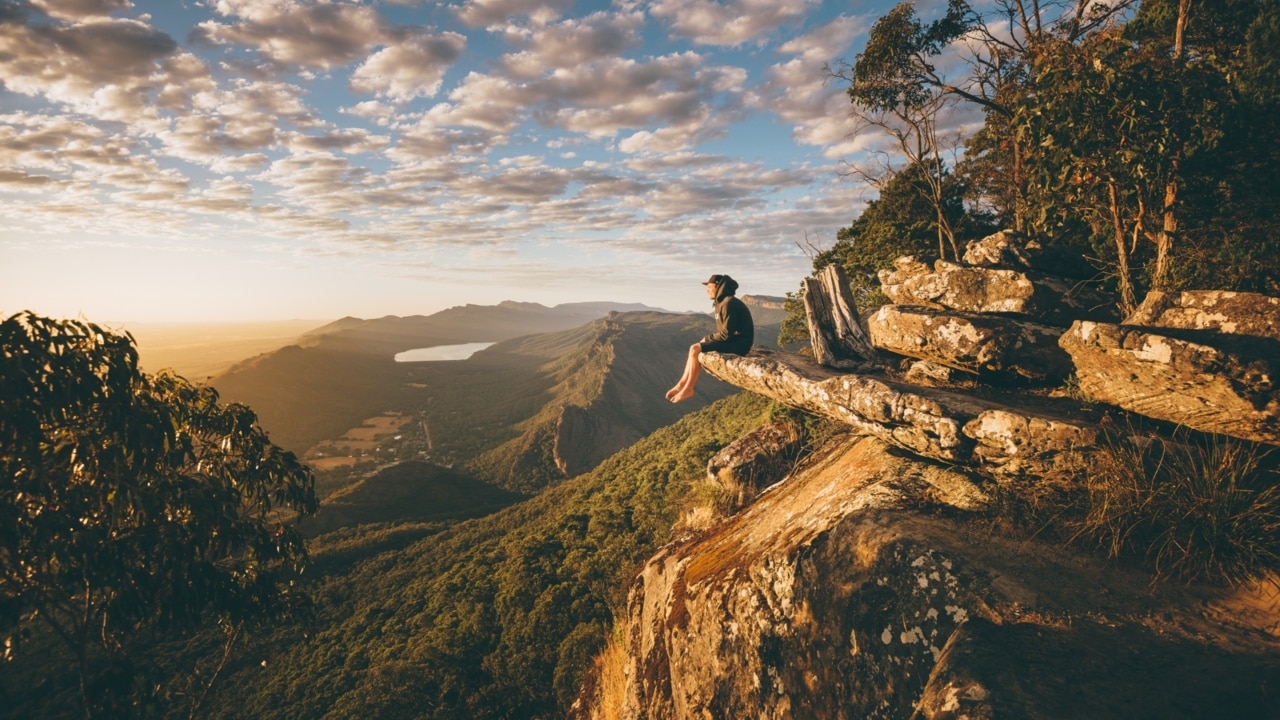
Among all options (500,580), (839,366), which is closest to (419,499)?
(500,580)

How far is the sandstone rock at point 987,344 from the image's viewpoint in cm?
770

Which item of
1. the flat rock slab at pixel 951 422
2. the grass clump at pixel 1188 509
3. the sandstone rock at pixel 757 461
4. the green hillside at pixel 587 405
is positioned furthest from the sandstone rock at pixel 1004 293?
the green hillside at pixel 587 405

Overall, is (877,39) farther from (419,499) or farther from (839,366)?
(419,499)

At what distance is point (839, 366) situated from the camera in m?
9.96

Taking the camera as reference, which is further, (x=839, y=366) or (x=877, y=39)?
(x=877, y=39)

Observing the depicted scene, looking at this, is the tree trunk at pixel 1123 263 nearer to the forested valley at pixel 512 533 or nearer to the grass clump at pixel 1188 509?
the forested valley at pixel 512 533

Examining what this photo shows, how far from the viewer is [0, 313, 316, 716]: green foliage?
15.1 ft

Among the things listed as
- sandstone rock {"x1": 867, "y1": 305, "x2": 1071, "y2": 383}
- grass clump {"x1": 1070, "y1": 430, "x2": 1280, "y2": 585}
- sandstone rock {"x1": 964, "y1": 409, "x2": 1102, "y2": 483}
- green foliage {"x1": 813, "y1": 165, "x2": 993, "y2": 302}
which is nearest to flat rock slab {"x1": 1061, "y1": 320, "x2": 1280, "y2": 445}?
grass clump {"x1": 1070, "y1": 430, "x2": 1280, "y2": 585}

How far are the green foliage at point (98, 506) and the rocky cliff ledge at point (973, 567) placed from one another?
22.3 ft

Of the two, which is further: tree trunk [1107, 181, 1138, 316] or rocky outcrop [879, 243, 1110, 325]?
rocky outcrop [879, 243, 1110, 325]

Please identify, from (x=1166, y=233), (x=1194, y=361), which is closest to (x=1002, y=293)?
(x=1166, y=233)

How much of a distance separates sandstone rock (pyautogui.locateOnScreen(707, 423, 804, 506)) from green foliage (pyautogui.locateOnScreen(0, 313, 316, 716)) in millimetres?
10336

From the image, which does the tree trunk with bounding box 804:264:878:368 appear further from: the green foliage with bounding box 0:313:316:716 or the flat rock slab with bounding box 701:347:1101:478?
the green foliage with bounding box 0:313:316:716

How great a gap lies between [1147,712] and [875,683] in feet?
7.39
